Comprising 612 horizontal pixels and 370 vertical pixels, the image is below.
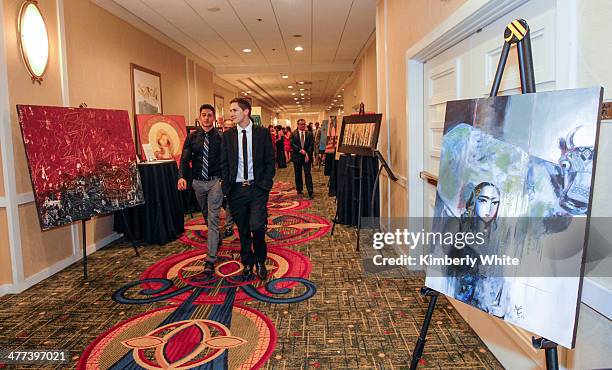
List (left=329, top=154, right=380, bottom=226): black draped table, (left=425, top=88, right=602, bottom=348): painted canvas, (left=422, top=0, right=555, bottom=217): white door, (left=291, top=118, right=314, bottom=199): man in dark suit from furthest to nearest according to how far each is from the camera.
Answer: (left=291, top=118, right=314, bottom=199): man in dark suit
(left=329, top=154, right=380, bottom=226): black draped table
(left=422, top=0, right=555, bottom=217): white door
(left=425, top=88, right=602, bottom=348): painted canvas

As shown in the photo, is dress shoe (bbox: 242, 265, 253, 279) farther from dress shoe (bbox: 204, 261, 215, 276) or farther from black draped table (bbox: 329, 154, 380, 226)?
black draped table (bbox: 329, 154, 380, 226)

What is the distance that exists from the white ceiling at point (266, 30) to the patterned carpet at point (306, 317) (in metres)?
3.53

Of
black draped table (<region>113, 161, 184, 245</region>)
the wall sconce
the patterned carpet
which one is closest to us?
the patterned carpet

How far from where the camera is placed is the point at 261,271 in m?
3.88

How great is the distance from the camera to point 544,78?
1.84 metres

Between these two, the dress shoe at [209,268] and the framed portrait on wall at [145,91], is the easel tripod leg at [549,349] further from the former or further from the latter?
the framed portrait on wall at [145,91]

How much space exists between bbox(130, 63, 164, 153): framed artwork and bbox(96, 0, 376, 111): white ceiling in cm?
81

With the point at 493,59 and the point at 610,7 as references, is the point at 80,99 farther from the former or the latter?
the point at 610,7

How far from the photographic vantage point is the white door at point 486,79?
1.87 metres

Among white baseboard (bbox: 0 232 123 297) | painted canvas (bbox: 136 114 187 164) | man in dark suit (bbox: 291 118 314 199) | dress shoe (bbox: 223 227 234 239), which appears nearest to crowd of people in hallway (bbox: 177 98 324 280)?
dress shoe (bbox: 223 227 234 239)

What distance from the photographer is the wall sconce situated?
3.81 meters

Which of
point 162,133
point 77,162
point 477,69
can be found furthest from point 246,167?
point 162,133

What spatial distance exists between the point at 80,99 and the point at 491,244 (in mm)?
4834

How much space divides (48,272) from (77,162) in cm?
114
